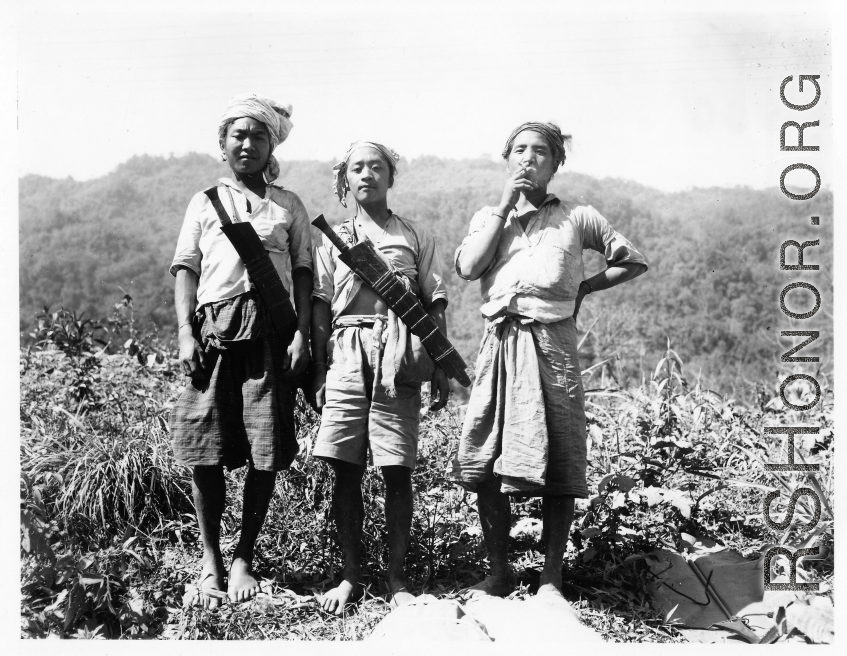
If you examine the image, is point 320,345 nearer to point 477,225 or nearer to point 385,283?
point 385,283

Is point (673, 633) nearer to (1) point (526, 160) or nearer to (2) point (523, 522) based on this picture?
(2) point (523, 522)

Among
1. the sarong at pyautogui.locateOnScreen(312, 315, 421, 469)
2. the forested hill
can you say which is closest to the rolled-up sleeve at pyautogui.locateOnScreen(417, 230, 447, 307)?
the sarong at pyautogui.locateOnScreen(312, 315, 421, 469)

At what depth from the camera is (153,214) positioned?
304 inches

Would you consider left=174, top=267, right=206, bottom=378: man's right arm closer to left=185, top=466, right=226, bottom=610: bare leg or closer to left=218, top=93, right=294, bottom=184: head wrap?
left=185, top=466, right=226, bottom=610: bare leg

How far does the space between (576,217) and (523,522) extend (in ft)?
4.84

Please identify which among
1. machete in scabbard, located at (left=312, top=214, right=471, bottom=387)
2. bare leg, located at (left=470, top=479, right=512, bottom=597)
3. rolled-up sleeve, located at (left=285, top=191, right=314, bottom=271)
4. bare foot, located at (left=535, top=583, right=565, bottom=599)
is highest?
rolled-up sleeve, located at (left=285, top=191, right=314, bottom=271)

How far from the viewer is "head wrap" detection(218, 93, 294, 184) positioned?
359cm

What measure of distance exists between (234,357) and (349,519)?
0.84m

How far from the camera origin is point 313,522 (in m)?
4.14

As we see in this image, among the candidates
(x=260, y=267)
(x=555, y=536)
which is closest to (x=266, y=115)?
(x=260, y=267)

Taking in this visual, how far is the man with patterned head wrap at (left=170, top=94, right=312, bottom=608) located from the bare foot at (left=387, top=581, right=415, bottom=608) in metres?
0.58

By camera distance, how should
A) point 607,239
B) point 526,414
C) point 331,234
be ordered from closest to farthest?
point 526,414, point 331,234, point 607,239

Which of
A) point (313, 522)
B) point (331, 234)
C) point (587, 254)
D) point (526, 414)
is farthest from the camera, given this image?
point (587, 254)

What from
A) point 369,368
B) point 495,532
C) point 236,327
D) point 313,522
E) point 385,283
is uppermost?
point 385,283
